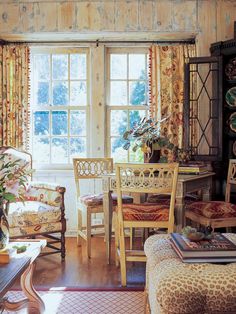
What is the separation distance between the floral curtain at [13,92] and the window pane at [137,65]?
124cm

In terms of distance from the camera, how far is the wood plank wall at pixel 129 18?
431 centimetres

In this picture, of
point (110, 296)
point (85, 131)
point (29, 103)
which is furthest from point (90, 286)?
point (29, 103)

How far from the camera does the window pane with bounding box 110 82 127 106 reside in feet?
15.0

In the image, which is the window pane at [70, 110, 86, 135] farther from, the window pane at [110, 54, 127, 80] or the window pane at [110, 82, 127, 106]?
the window pane at [110, 54, 127, 80]

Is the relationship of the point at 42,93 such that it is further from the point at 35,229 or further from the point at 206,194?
the point at 206,194

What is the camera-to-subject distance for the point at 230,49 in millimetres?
4008

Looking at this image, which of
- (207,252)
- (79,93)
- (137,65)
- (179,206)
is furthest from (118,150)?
(207,252)

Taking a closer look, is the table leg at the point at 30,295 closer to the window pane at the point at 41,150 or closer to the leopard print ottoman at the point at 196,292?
the leopard print ottoman at the point at 196,292

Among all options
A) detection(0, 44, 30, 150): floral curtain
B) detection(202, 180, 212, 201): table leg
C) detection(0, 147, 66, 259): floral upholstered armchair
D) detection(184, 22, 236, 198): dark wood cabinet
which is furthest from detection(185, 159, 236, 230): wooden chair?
detection(0, 44, 30, 150): floral curtain

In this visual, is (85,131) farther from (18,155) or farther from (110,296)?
(110,296)

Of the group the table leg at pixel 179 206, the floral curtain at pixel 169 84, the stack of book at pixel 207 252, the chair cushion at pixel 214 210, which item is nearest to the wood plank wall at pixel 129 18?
the floral curtain at pixel 169 84

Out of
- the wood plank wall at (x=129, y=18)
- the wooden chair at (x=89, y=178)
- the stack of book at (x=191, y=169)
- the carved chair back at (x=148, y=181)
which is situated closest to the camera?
the carved chair back at (x=148, y=181)

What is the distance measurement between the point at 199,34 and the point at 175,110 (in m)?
0.91

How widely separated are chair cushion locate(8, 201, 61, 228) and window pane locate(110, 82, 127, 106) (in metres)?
1.69
